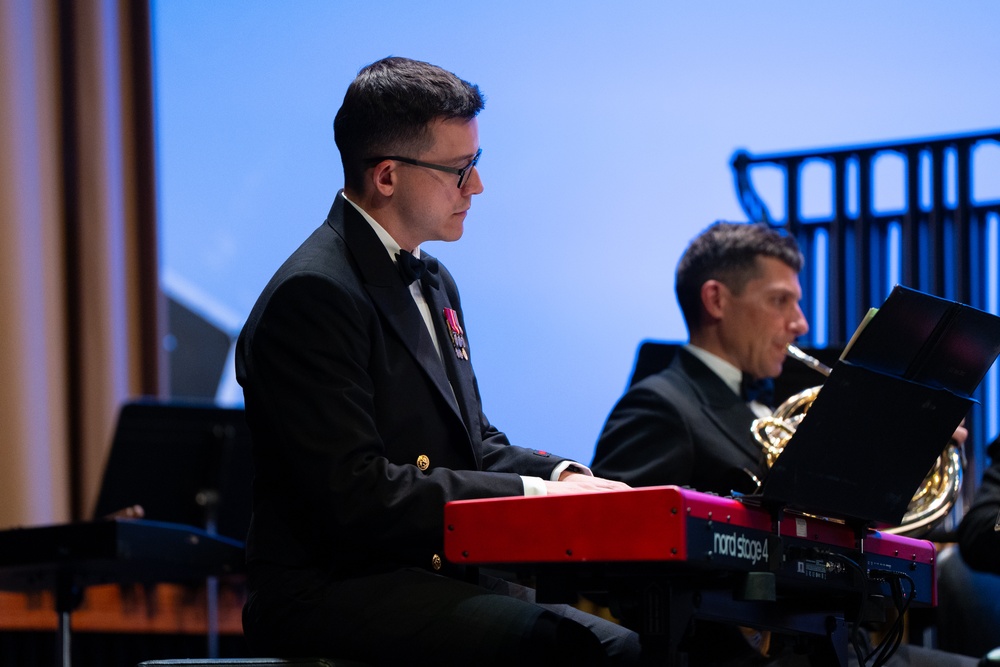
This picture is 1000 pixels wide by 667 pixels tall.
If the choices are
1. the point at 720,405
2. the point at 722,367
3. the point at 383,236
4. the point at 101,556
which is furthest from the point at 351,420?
the point at 722,367

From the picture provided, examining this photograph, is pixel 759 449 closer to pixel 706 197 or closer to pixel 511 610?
pixel 706 197

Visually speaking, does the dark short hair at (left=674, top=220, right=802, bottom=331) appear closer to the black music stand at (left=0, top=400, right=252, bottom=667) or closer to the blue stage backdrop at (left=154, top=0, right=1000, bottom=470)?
the blue stage backdrop at (left=154, top=0, right=1000, bottom=470)

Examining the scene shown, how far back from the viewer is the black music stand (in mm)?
3125

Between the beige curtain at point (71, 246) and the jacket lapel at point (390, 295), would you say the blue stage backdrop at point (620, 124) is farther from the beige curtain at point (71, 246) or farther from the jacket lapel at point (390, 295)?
the jacket lapel at point (390, 295)

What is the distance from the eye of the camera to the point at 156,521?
3.70 m

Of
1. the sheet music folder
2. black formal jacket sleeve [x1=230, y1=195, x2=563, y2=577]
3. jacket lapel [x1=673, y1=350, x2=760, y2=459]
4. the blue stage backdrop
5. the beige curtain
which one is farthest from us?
the beige curtain

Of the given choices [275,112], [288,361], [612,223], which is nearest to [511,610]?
[288,361]

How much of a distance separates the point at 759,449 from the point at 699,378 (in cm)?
25

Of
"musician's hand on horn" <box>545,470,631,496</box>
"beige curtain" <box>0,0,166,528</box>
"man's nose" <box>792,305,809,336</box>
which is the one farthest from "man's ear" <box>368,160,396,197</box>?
"beige curtain" <box>0,0,166,528</box>

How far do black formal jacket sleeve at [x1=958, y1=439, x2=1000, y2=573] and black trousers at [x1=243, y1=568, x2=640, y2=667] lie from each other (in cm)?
159

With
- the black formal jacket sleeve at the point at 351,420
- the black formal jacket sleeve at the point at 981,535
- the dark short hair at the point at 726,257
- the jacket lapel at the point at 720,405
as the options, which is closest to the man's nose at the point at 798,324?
the dark short hair at the point at 726,257

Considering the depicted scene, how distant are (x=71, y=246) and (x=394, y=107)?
3.32m

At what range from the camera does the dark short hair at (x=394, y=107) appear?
93.4 inches

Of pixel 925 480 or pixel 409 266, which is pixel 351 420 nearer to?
pixel 409 266
